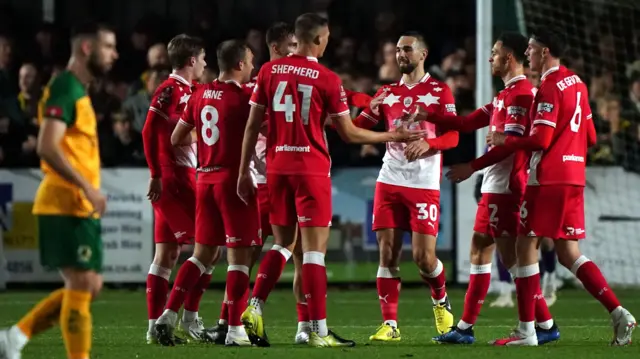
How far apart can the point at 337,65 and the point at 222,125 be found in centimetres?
869

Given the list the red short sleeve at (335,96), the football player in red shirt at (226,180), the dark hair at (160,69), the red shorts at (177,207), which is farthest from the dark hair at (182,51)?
the dark hair at (160,69)

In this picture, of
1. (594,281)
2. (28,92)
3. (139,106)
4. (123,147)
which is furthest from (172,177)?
(28,92)

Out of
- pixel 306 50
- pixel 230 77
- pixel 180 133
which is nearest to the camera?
pixel 306 50

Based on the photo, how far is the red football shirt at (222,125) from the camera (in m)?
8.98

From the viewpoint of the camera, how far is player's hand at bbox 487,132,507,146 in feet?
29.3

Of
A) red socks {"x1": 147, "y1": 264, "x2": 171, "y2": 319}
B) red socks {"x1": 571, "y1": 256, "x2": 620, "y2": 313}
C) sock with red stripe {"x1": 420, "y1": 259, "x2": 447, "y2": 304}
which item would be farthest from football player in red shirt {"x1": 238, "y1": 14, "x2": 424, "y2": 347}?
red socks {"x1": 571, "y1": 256, "x2": 620, "y2": 313}

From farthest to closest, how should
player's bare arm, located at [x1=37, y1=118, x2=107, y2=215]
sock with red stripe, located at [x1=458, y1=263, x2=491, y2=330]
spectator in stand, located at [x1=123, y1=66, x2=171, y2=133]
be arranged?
spectator in stand, located at [x1=123, y1=66, x2=171, y2=133]
sock with red stripe, located at [x1=458, y1=263, x2=491, y2=330]
player's bare arm, located at [x1=37, y1=118, x2=107, y2=215]

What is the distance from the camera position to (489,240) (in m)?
9.45

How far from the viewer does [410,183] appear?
9.65m

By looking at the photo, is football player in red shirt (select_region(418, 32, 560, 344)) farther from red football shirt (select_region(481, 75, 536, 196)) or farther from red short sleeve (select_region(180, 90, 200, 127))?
red short sleeve (select_region(180, 90, 200, 127))

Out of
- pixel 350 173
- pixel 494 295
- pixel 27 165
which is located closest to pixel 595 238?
pixel 494 295

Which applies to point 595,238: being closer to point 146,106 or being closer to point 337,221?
point 337,221

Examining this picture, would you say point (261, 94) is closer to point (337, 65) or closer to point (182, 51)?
point (182, 51)

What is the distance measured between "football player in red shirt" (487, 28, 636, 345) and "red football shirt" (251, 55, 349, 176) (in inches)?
51.2
